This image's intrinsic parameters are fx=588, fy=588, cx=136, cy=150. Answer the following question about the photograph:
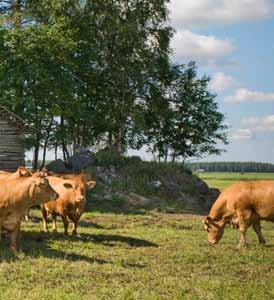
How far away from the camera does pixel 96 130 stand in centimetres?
3919

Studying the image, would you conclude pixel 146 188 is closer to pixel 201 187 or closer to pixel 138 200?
pixel 138 200

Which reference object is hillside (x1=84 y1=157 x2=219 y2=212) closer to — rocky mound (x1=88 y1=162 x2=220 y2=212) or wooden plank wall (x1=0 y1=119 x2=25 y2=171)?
rocky mound (x1=88 y1=162 x2=220 y2=212)

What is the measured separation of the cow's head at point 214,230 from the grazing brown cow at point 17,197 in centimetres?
478

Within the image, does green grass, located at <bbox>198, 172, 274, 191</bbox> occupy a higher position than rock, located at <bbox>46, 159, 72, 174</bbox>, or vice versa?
rock, located at <bbox>46, 159, 72, 174</bbox>

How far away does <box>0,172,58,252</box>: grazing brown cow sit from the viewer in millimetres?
11742

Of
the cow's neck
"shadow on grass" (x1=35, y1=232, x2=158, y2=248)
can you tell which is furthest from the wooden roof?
the cow's neck

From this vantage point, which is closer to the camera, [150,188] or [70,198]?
[70,198]

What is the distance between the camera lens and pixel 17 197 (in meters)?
11.9

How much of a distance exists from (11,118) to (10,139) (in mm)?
1021

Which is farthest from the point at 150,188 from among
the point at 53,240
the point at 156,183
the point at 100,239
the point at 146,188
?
the point at 53,240

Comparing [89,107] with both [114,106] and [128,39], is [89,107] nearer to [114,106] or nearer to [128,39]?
[114,106]

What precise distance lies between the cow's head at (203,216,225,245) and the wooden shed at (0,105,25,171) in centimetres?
1310

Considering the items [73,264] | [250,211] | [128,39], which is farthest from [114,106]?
[73,264]

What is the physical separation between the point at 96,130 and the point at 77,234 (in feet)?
79.5
